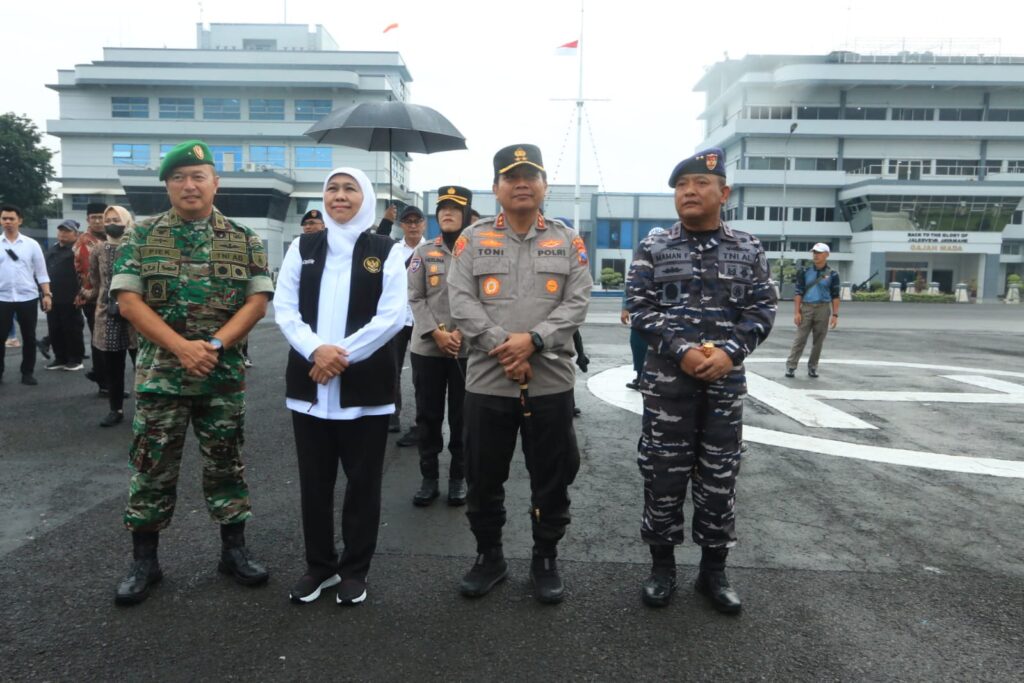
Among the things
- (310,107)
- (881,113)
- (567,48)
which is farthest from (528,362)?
(881,113)

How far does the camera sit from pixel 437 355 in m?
4.78

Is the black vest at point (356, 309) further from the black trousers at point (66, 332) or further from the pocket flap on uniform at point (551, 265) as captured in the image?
the black trousers at point (66, 332)

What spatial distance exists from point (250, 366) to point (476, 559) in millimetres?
7327

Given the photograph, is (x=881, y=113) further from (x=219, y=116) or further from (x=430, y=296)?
(x=430, y=296)

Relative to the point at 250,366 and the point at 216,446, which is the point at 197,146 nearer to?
the point at 216,446

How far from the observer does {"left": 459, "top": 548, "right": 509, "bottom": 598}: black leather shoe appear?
3230 mm

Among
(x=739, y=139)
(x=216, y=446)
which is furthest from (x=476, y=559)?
(x=739, y=139)

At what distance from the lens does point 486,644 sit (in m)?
2.83

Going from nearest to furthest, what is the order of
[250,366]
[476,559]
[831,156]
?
[476,559], [250,366], [831,156]


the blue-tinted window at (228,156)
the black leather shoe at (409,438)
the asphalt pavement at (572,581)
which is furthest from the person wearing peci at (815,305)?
the blue-tinted window at (228,156)

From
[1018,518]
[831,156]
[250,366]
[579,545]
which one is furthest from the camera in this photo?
[831,156]

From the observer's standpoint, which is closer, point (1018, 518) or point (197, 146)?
point (197, 146)

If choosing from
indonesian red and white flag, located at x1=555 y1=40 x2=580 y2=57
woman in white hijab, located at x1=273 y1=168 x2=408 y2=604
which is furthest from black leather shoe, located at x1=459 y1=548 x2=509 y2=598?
indonesian red and white flag, located at x1=555 y1=40 x2=580 y2=57

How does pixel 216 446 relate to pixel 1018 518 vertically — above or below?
above
